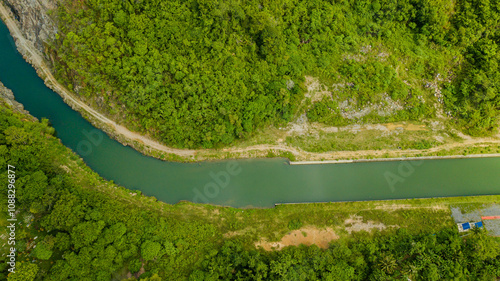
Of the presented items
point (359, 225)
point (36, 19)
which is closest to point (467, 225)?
point (359, 225)

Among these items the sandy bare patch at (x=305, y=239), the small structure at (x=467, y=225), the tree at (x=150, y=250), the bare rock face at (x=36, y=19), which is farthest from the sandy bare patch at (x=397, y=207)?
the bare rock face at (x=36, y=19)

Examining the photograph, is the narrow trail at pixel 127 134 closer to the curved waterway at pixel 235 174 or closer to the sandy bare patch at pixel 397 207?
the curved waterway at pixel 235 174

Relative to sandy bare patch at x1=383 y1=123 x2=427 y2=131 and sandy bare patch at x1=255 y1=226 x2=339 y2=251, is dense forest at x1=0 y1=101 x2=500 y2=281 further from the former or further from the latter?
sandy bare patch at x1=383 y1=123 x2=427 y2=131

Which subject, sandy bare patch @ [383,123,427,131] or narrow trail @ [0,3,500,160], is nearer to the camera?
narrow trail @ [0,3,500,160]

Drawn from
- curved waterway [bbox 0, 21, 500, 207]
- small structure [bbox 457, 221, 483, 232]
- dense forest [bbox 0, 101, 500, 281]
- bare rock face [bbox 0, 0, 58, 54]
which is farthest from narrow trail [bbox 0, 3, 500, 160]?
small structure [bbox 457, 221, 483, 232]

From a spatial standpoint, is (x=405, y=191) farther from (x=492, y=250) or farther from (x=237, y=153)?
(x=237, y=153)
